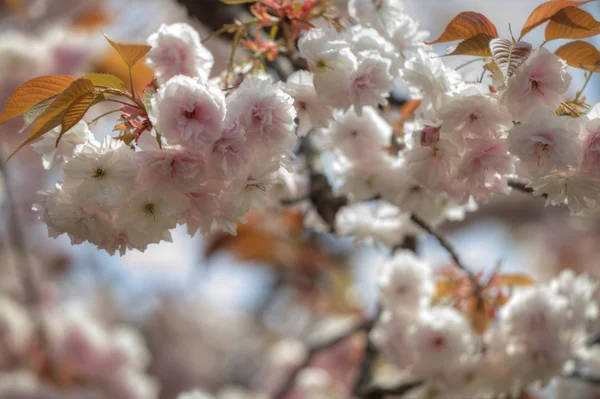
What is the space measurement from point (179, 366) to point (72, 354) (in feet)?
7.05

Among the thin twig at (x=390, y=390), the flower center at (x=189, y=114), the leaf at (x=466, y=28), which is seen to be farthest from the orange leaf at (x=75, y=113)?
the thin twig at (x=390, y=390)

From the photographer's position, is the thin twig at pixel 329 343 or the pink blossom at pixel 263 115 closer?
the pink blossom at pixel 263 115

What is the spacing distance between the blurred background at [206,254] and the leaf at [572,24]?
0.59 meters

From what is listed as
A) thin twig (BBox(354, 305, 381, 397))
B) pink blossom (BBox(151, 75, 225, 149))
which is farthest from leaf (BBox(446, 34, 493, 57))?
thin twig (BBox(354, 305, 381, 397))

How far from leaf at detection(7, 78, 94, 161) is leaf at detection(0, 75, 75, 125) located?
50 millimetres

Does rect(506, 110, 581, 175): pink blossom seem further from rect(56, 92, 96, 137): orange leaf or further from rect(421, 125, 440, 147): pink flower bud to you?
rect(56, 92, 96, 137): orange leaf

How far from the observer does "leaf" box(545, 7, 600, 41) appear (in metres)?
0.68

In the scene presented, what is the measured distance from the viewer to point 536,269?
441cm

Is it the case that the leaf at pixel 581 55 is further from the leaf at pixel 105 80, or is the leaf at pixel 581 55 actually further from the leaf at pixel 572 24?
the leaf at pixel 105 80

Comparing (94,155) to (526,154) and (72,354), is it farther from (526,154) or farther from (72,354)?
(72,354)

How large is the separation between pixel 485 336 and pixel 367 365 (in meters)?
0.45

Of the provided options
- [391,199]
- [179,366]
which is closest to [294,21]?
[391,199]

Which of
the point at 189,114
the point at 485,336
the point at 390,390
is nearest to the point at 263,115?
the point at 189,114

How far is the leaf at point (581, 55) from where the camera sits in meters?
0.71
